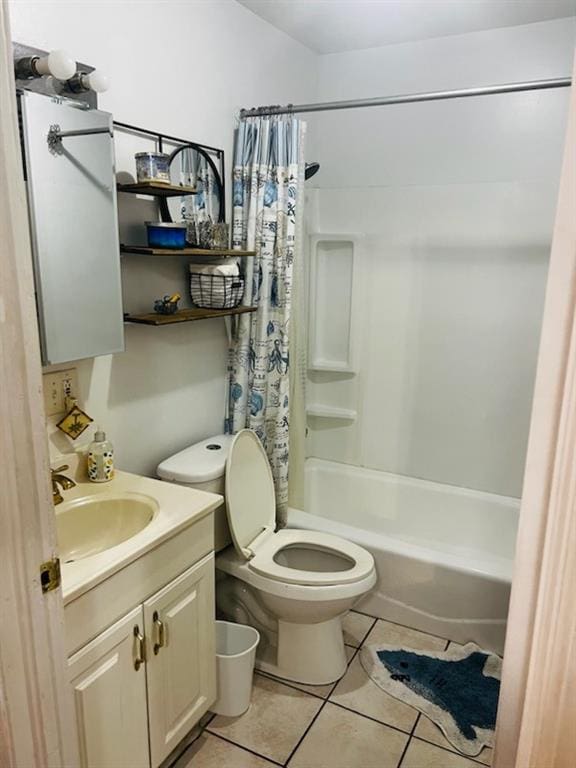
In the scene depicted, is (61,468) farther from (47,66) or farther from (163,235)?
(47,66)

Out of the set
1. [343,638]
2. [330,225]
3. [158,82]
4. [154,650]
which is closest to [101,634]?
[154,650]

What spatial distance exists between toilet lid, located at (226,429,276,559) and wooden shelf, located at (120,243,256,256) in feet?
2.21

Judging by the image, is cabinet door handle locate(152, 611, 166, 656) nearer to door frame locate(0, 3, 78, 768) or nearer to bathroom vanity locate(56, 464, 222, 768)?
bathroom vanity locate(56, 464, 222, 768)

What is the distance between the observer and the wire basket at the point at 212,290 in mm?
2102

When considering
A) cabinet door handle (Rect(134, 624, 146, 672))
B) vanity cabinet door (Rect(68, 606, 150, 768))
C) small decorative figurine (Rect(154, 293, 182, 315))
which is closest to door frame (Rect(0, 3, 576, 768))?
vanity cabinet door (Rect(68, 606, 150, 768))

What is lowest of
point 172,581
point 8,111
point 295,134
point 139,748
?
point 139,748

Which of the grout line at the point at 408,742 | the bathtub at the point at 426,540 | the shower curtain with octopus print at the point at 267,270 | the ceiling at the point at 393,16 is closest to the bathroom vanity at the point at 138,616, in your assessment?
the grout line at the point at 408,742

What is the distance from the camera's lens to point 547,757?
0.71 meters

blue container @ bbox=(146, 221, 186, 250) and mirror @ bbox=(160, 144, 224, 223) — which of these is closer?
blue container @ bbox=(146, 221, 186, 250)

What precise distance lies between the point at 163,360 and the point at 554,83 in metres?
1.60

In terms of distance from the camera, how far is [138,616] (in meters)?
1.44

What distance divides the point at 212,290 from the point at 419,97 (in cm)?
101

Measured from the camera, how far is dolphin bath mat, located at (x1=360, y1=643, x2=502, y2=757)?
6.23 ft

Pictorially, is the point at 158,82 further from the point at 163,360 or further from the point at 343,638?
the point at 343,638
